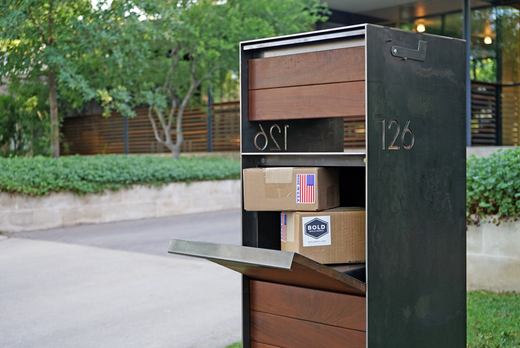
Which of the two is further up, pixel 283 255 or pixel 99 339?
pixel 283 255

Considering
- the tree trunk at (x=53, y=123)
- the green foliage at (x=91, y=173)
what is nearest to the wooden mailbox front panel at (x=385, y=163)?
the green foliage at (x=91, y=173)

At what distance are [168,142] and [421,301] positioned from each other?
528 inches

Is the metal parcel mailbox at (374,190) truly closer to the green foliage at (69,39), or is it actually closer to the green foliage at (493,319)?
the green foliage at (493,319)

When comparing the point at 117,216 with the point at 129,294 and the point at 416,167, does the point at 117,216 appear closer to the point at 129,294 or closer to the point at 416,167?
the point at 129,294

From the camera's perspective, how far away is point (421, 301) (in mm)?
2746

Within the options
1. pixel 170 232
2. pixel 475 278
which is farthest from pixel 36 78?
pixel 475 278

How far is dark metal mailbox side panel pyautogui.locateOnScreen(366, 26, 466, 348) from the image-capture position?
99.3 inches

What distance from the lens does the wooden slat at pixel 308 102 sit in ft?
8.68

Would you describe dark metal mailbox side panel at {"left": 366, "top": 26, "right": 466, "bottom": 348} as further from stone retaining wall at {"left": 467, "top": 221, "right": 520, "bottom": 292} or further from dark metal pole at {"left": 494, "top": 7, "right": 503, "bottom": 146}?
dark metal pole at {"left": 494, "top": 7, "right": 503, "bottom": 146}

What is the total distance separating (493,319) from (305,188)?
2486 mm

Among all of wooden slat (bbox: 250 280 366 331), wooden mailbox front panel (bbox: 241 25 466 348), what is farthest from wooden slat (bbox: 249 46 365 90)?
wooden slat (bbox: 250 280 366 331)

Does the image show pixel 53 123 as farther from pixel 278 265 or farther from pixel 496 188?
pixel 278 265

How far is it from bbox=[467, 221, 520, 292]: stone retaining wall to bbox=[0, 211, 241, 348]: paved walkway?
232 centimetres

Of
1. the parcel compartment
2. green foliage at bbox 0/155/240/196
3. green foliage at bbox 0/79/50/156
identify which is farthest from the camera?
green foliage at bbox 0/79/50/156
